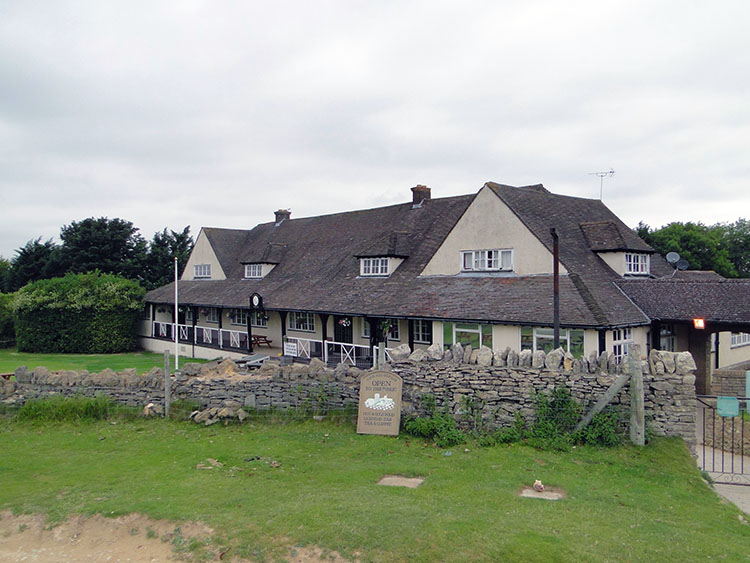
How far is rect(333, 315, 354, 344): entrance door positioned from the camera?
2633cm

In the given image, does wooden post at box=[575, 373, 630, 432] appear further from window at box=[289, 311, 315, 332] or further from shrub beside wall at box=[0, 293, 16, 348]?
shrub beside wall at box=[0, 293, 16, 348]

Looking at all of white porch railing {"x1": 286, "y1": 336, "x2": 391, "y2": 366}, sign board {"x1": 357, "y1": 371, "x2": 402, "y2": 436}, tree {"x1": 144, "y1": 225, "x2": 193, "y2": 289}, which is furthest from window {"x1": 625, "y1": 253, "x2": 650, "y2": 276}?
tree {"x1": 144, "y1": 225, "x2": 193, "y2": 289}

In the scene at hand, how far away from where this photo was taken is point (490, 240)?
71.6 feet

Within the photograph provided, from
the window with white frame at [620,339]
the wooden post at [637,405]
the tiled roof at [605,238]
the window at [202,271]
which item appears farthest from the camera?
the window at [202,271]

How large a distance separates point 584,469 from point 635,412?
5.99 feet

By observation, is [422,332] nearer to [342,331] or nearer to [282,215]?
[342,331]

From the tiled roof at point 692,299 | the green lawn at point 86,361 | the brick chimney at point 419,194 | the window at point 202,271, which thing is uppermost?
the brick chimney at point 419,194

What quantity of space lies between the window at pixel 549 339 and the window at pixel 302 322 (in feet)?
42.2

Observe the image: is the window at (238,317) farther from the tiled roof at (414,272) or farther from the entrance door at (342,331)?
the entrance door at (342,331)

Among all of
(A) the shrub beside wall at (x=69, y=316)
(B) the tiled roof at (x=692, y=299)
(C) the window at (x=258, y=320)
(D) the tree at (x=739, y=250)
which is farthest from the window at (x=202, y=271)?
(D) the tree at (x=739, y=250)

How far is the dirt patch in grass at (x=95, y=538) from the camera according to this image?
745cm

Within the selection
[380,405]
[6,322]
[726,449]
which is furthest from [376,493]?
[6,322]

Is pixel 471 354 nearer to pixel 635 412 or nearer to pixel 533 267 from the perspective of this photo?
pixel 635 412

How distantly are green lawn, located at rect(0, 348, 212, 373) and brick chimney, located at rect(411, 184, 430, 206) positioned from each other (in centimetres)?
1491
